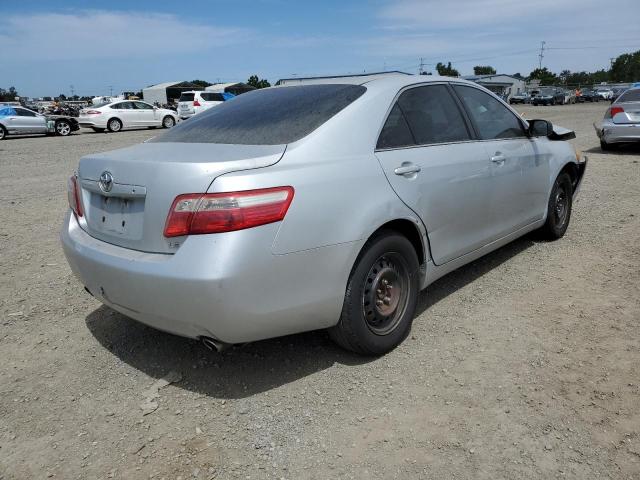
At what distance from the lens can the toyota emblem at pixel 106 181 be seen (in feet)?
8.75

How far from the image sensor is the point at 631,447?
2.25 metres

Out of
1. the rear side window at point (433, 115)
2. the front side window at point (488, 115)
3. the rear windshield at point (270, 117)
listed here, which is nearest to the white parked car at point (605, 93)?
the front side window at point (488, 115)

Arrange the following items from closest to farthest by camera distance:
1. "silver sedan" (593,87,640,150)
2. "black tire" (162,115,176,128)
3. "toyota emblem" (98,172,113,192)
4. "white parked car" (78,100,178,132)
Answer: "toyota emblem" (98,172,113,192) < "silver sedan" (593,87,640,150) < "white parked car" (78,100,178,132) < "black tire" (162,115,176,128)

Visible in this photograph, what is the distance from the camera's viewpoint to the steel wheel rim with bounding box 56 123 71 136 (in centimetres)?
2284

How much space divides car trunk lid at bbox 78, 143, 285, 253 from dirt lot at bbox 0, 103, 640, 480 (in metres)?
0.87

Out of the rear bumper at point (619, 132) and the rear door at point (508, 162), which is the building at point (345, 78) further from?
the rear bumper at point (619, 132)

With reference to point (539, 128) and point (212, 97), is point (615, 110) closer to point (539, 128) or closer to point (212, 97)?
point (539, 128)

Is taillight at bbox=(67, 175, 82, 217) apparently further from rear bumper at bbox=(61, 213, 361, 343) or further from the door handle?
the door handle

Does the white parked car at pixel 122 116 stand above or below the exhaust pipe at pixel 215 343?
above

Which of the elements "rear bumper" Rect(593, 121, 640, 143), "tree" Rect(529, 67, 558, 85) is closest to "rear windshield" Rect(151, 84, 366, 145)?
"rear bumper" Rect(593, 121, 640, 143)

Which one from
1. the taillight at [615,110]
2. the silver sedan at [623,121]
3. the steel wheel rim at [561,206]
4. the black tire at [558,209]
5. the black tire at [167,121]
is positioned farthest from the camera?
the black tire at [167,121]

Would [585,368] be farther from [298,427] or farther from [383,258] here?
[298,427]

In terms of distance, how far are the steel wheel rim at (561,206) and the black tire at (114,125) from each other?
72.5ft

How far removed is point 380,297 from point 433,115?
53.4 inches
